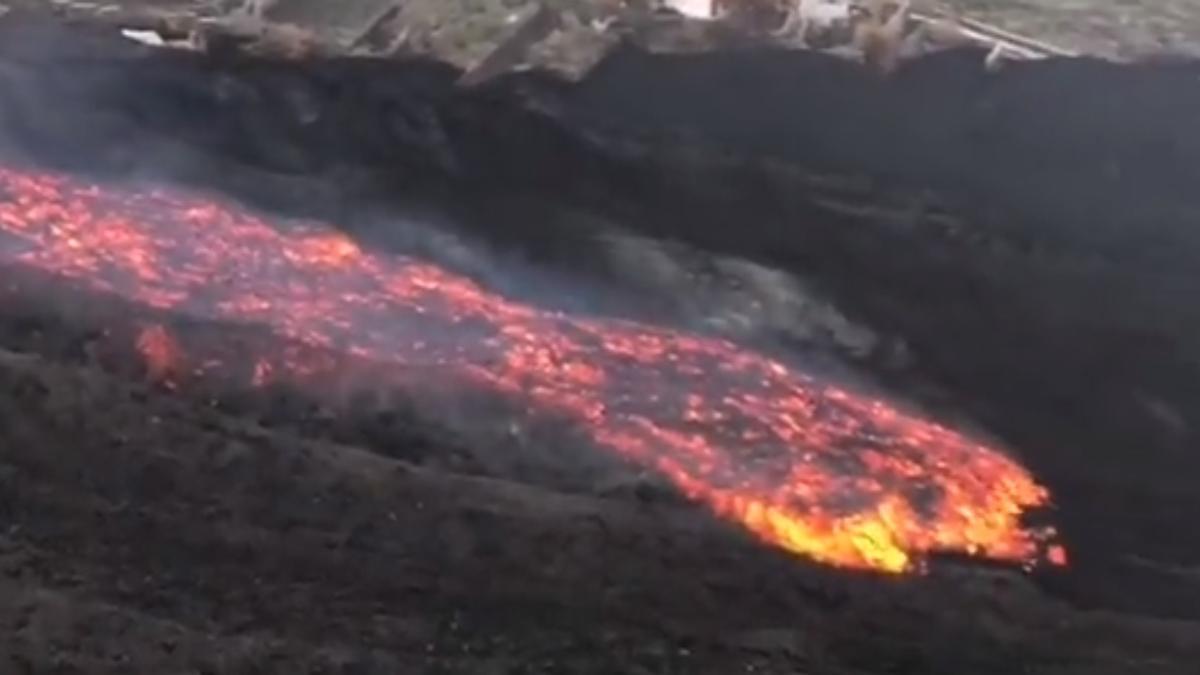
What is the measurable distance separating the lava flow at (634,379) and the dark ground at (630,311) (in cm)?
2

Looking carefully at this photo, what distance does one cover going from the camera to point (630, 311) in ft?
Result: 4.53

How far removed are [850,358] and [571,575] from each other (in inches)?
11.0

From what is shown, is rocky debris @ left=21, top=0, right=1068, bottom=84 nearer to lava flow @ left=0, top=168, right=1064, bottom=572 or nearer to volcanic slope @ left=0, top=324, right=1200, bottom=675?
lava flow @ left=0, top=168, right=1064, bottom=572

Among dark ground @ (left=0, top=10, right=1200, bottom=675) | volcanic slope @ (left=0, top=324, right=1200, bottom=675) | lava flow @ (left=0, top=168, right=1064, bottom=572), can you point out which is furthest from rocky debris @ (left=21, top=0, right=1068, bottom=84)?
volcanic slope @ (left=0, top=324, right=1200, bottom=675)

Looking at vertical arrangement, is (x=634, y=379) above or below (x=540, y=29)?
below

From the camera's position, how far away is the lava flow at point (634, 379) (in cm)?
135

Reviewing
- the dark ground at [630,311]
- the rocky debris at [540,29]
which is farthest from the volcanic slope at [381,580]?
the rocky debris at [540,29]

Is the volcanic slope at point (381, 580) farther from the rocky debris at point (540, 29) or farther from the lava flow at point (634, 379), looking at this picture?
the rocky debris at point (540, 29)

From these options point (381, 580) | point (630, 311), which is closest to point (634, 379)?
point (630, 311)

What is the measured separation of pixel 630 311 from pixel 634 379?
5 centimetres

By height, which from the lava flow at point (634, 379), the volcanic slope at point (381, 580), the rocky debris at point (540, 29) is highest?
the rocky debris at point (540, 29)

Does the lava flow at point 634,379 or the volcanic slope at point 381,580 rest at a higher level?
the lava flow at point 634,379

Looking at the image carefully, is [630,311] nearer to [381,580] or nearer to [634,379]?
[634,379]

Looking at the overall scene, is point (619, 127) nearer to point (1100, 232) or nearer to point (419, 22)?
point (419, 22)
